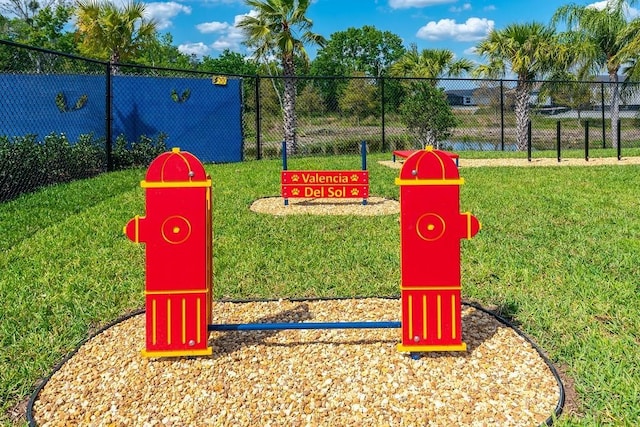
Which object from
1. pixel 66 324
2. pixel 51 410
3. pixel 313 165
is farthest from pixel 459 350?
pixel 313 165

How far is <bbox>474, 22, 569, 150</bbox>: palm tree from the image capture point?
17359 millimetres

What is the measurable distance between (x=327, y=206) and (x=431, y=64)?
18.0 m

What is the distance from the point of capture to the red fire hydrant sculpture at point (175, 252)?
256 centimetres

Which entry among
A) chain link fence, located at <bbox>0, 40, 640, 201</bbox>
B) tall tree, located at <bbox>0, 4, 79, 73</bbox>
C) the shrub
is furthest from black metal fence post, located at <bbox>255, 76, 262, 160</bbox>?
tall tree, located at <bbox>0, 4, 79, 73</bbox>

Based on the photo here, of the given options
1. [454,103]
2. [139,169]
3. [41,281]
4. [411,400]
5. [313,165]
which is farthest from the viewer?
[454,103]

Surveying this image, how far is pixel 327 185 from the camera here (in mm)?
6602

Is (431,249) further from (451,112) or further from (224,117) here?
(451,112)

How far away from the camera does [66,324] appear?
323cm

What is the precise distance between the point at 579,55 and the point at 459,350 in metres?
18.3

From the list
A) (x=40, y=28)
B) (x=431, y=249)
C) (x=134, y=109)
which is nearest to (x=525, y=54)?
(x=134, y=109)

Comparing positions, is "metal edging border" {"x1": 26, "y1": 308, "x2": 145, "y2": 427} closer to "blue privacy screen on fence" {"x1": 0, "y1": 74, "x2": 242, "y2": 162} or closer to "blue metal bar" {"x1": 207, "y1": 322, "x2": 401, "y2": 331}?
"blue metal bar" {"x1": 207, "y1": 322, "x2": 401, "y2": 331}

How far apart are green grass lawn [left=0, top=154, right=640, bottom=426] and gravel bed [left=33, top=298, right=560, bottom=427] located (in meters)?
0.18

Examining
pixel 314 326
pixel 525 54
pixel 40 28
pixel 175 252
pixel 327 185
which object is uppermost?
pixel 40 28

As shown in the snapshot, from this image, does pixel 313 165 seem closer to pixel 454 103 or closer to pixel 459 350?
pixel 454 103
